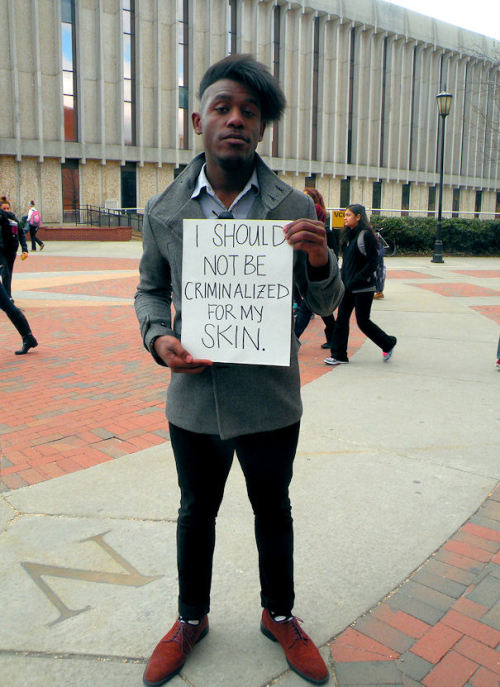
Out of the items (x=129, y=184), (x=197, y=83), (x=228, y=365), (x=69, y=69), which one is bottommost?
(x=228, y=365)

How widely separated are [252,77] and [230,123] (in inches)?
7.0

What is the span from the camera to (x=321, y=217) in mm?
7375

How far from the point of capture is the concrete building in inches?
1283

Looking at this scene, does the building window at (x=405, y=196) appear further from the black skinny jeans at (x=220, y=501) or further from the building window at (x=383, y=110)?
the black skinny jeans at (x=220, y=501)

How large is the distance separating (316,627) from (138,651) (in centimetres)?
71

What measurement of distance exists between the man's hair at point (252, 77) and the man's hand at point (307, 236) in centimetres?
50

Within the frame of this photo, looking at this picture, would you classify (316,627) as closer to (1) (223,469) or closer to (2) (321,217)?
(1) (223,469)

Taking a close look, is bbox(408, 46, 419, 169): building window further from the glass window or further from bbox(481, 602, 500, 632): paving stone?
bbox(481, 602, 500, 632): paving stone

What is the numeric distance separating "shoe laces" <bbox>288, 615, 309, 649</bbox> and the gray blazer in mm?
787

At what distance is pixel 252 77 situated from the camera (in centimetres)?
207

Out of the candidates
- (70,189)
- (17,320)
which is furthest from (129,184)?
(17,320)

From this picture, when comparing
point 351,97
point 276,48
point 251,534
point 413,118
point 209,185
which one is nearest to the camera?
point 209,185

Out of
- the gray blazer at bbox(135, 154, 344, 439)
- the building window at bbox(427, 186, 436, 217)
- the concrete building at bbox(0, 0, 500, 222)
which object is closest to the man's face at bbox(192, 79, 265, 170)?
the gray blazer at bbox(135, 154, 344, 439)

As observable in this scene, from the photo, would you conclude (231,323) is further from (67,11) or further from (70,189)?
(67,11)
